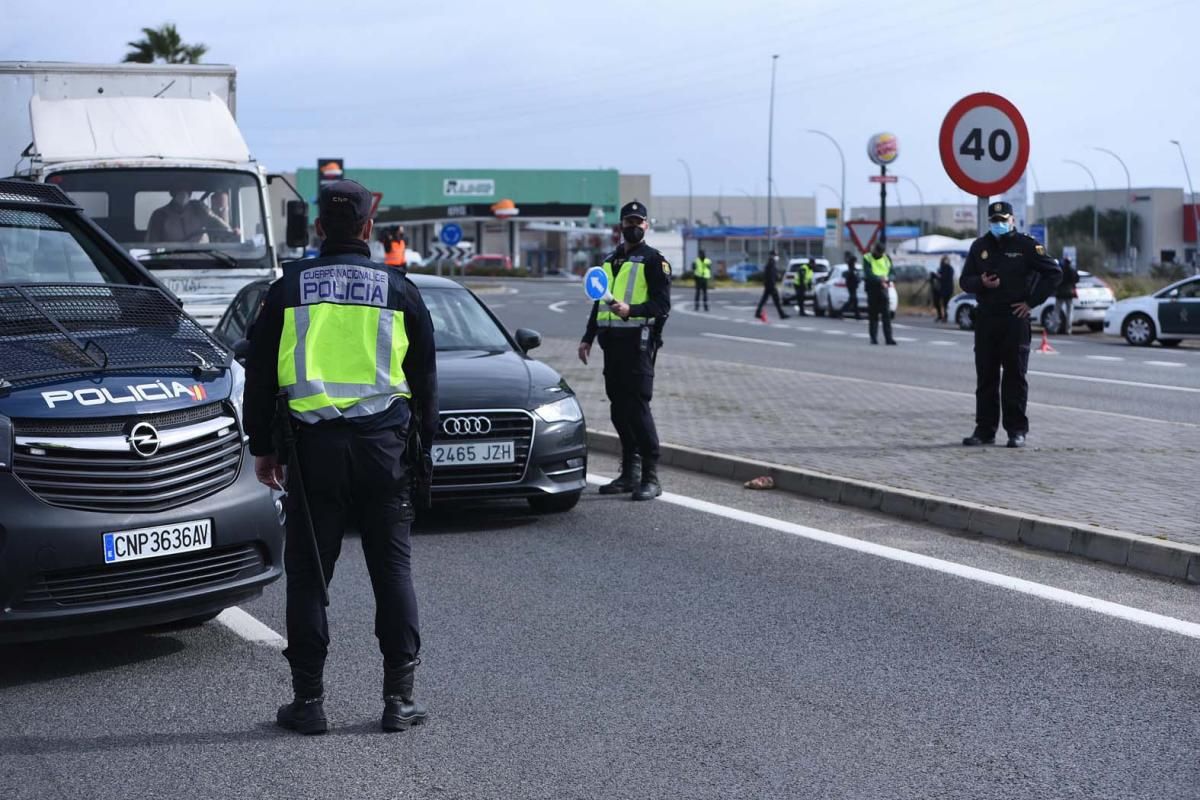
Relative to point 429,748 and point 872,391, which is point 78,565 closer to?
point 429,748

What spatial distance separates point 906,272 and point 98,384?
2099 inches

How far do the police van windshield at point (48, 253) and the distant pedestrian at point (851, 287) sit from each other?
3600 cm

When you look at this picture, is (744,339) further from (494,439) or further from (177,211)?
(494,439)

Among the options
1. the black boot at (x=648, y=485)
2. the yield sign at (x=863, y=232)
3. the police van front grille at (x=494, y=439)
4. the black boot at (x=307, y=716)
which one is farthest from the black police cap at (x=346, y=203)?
the yield sign at (x=863, y=232)

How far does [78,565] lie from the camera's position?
5.83 metres

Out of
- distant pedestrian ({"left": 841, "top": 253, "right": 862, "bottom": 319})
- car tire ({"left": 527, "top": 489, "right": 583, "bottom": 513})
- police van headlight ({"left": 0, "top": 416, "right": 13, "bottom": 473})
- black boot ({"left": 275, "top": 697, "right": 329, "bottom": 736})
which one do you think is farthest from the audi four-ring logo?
distant pedestrian ({"left": 841, "top": 253, "right": 862, "bottom": 319})

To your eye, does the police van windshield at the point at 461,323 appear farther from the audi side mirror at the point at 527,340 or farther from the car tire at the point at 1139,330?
the car tire at the point at 1139,330

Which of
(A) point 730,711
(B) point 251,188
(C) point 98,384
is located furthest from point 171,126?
(A) point 730,711

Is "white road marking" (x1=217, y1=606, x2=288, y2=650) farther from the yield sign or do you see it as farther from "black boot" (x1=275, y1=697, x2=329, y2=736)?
the yield sign

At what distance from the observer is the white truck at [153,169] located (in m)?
15.5

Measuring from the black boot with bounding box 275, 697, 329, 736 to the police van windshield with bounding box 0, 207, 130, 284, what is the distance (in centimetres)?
267

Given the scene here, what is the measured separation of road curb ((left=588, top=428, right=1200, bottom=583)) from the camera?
8055 mm

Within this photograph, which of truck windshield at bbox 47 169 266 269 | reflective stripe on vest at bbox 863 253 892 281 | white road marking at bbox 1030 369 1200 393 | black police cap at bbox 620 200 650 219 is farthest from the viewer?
reflective stripe on vest at bbox 863 253 892 281

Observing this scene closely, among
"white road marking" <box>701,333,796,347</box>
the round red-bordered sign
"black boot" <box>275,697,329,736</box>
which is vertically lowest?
"white road marking" <box>701,333,796,347</box>
